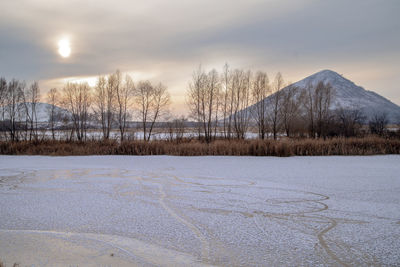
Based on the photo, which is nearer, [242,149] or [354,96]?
[242,149]

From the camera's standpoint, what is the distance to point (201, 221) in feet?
10.2

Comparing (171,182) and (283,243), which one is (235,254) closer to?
(283,243)

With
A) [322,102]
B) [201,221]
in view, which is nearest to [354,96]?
[322,102]

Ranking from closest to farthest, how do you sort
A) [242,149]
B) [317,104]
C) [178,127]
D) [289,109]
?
[242,149]
[178,127]
[289,109]
[317,104]

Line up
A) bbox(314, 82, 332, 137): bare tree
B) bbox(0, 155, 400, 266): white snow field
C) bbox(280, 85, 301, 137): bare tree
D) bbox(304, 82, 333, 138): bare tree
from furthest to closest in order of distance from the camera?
bbox(314, 82, 332, 137): bare tree, bbox(304, 82, 333, 138): bare tree, bbox(280, 85, 301, 137): bare tree, bbox(0, 155, 400, 266): white snow field

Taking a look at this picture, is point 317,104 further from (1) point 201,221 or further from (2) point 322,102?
(1) point 201,221

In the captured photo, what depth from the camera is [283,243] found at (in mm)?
2527

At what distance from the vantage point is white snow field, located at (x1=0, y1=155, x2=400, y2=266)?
7.55 ft

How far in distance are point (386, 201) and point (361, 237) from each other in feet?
5.47

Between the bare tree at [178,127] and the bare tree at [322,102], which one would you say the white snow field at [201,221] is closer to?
the bare tree at [178,127]

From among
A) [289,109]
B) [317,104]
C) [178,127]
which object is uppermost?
[317,104]

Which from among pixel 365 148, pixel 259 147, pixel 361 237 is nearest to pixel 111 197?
pixel 361 237

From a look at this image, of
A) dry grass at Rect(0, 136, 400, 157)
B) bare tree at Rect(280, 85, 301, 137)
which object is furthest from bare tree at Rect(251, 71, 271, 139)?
dry grass at Rect(0, 136, 400, 157)

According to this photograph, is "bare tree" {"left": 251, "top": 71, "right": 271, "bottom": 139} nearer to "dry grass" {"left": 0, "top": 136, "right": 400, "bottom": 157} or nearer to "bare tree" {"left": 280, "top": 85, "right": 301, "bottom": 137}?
"bare tree" {"left": 280, "top": 85, "right": 301, "bottom": 137}
